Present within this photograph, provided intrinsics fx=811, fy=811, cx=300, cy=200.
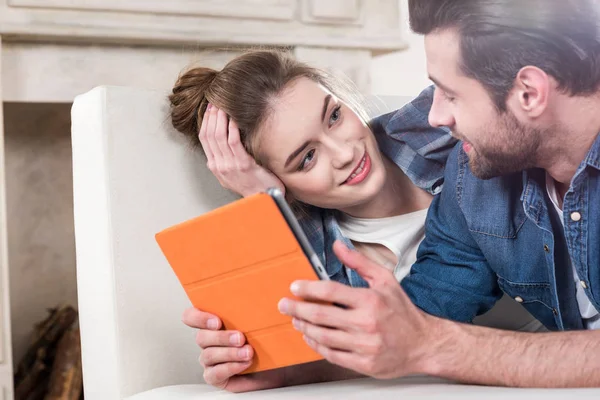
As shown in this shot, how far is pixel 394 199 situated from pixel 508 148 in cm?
39

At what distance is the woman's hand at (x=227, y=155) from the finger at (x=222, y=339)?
12.5 inches

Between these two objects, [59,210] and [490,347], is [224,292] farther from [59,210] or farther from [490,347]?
[59,210]

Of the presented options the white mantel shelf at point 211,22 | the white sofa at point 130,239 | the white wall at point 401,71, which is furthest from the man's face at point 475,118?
the white wall at point 401,71

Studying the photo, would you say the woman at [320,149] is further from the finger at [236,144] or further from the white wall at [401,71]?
the white wall at [401,71]

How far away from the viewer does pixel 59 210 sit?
2.46 m

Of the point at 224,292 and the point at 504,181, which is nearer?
the point at 224,292

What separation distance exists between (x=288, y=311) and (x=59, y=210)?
5.54ft

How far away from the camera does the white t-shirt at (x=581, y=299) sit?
1188 mm

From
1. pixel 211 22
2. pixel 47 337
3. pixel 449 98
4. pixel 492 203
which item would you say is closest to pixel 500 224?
pixel 492 203

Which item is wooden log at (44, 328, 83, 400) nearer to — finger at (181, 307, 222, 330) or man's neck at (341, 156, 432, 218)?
man's neck at (341, 156, 432, 218)

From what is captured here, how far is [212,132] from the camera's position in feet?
4.40

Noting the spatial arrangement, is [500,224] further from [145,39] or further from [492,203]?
[145,39]

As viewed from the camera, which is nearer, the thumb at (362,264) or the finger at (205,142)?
the thumb at (362,264)

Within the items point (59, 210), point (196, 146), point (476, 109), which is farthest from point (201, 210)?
point (59, 210)
